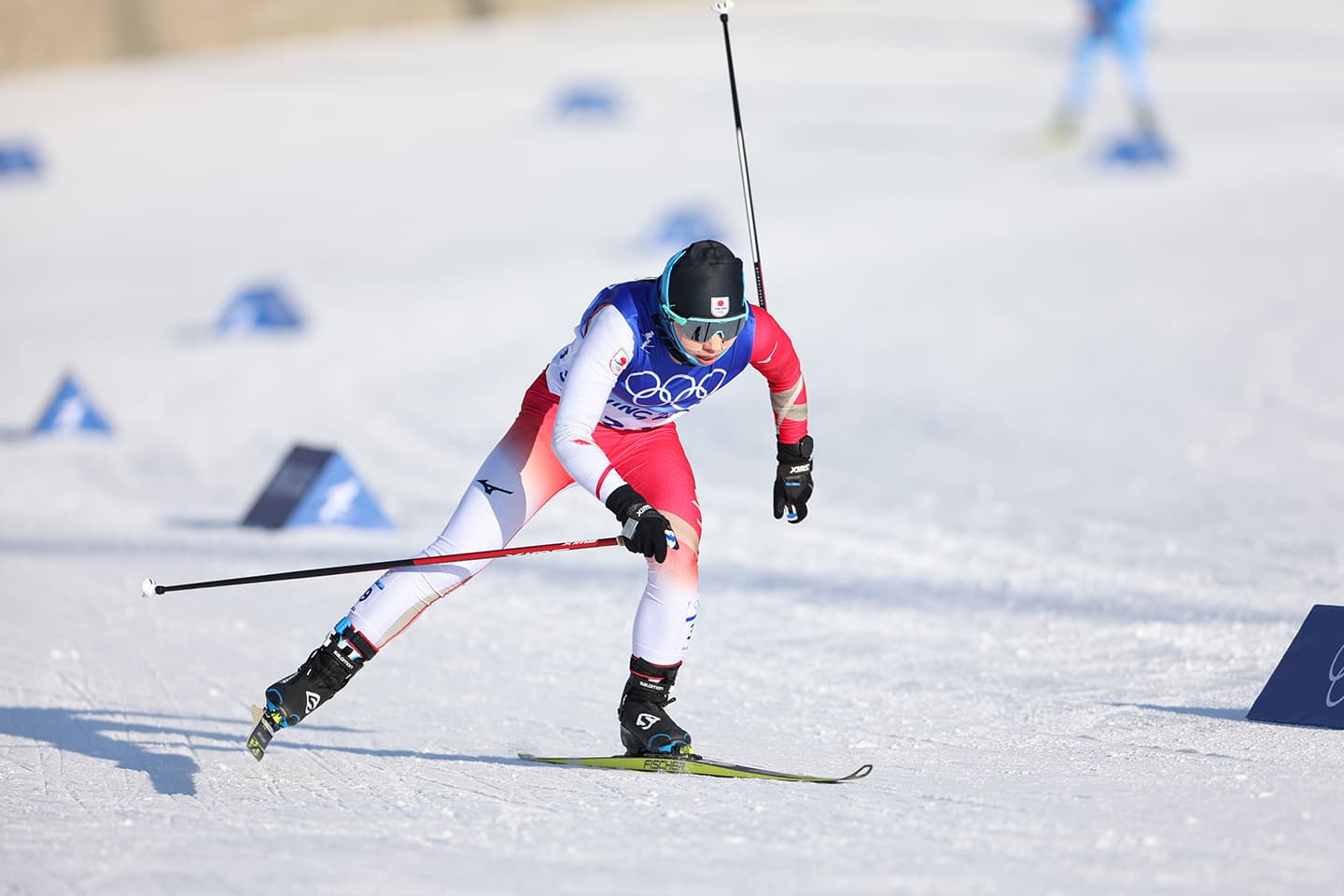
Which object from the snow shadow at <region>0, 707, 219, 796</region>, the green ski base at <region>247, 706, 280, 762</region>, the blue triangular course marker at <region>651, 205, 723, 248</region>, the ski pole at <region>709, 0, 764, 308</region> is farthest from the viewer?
→ the blue triangular course marker at <region>651, 205, 723, 248</region>

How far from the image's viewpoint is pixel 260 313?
40.5 ft

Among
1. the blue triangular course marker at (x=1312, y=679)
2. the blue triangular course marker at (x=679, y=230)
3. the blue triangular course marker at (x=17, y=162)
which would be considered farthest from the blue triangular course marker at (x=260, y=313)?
the blue triangular course marker at (x=1312, y=679)

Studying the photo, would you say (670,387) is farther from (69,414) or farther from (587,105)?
(587,105)

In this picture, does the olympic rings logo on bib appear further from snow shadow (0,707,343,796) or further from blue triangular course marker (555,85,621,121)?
blue triangular course marker (555,85,621,121)

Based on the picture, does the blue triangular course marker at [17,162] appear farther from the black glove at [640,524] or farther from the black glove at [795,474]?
the black glove at [640,524]

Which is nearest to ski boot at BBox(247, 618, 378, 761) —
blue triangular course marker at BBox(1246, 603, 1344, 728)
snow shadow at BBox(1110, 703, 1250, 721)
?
snow shadow at BBox(1110, 703, 1250, 721)

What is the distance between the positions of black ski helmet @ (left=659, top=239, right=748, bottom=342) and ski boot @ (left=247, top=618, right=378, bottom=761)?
124cm

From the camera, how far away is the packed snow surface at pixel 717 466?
4141 mm

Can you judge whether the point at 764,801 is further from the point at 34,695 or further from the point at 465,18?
the point at 465,18

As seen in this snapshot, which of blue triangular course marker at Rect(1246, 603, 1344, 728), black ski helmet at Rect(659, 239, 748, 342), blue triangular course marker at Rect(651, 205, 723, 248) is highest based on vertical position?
blue triangular course marker at Rect(651, 205, 723, 248)

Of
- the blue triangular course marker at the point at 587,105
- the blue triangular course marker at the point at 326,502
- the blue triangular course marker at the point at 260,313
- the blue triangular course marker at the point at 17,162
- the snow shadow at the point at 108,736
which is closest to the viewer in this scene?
the snow shadow at the point at 108,736

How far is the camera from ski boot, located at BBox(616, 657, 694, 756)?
4688 mm

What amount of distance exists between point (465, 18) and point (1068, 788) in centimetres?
2059

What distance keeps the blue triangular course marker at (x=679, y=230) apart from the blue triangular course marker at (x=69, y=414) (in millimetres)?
5291
